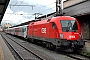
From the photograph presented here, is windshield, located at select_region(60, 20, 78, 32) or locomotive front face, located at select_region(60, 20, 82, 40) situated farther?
windshield, located at select_region(60, 20, 78, 32)

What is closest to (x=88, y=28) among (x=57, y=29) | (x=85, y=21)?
(x=85, y=21)

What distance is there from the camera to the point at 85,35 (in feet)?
66.9

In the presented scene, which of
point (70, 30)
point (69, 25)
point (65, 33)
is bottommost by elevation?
point (65, 33)

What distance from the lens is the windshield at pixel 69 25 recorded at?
15.6 m

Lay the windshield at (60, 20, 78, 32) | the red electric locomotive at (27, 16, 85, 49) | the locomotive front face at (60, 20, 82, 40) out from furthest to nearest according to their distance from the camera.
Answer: the windshield at (60, 20, 78, 32)
the locomotive front face at (60, 20, 82, 40)
the red electric locomotive at (27, 16, 85, 49)

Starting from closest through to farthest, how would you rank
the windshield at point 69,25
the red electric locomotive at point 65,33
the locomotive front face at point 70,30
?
the red electric locomotive at point 65,33
the locomotive front face at point 70,30
the windshield at point 69,25

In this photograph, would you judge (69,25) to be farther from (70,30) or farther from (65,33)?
(65,33)

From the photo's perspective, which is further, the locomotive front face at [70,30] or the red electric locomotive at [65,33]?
the locomotive front face at [70,30]

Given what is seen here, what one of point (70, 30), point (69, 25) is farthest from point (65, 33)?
point (69, 25)

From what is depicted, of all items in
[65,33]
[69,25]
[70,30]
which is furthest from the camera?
[69,25]

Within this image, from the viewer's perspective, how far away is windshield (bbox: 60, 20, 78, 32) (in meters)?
15.6

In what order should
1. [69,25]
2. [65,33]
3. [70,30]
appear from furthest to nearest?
[69,25]
[70,30]
[65,33]

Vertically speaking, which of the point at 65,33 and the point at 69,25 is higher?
the point at 69,25

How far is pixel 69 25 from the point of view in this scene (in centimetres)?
1584
